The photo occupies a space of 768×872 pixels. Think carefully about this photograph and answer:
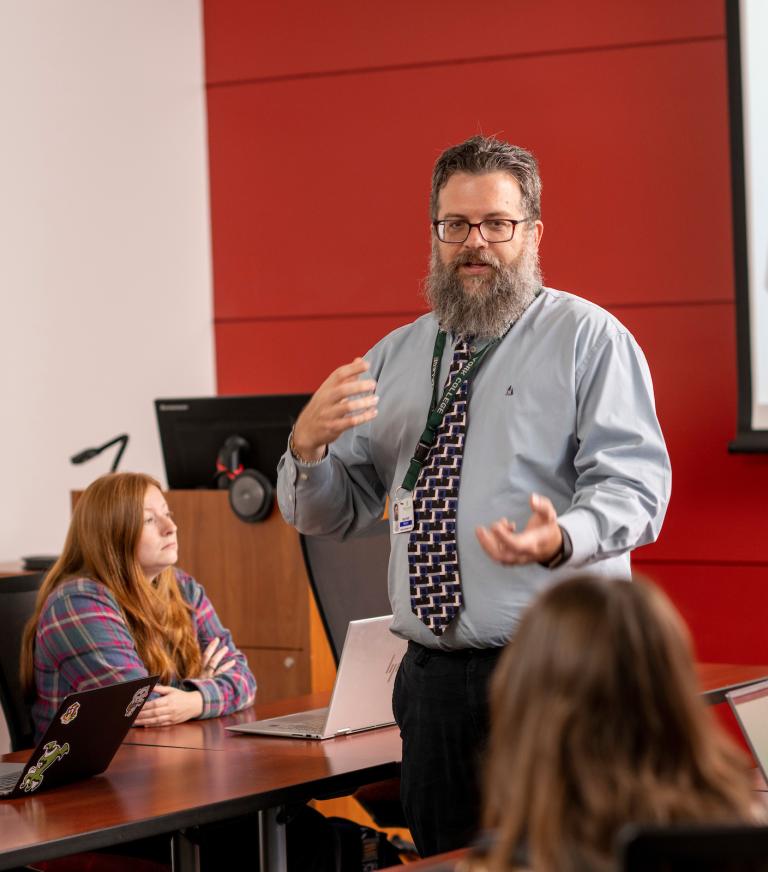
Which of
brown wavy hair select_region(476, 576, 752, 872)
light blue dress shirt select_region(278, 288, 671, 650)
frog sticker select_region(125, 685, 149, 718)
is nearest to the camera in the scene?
brown wavy hair select_region(476, 576, 752, 872)

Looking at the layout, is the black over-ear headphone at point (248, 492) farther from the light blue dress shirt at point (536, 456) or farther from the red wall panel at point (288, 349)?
the light blue dress shirt at point (536, 456)

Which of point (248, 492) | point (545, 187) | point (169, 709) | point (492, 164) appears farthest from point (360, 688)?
point (545, 187)

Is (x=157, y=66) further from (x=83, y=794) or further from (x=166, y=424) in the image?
(x=83, y=794)

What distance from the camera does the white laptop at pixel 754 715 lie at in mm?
1991

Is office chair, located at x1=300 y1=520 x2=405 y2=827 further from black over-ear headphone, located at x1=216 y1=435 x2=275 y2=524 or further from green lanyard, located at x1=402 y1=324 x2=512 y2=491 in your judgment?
green lanyard, located at x1=402 y1=324 x2=512 y2=491

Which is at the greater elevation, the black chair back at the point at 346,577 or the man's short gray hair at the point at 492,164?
the man's short gray hair at the point at 492,164

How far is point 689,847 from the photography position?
0.93 m

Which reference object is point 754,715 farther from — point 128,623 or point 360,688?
point 128,623

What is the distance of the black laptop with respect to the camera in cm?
208

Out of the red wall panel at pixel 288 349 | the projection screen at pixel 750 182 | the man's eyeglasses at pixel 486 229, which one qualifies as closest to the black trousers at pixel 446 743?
the man's eyeglasses at pixel 486 229

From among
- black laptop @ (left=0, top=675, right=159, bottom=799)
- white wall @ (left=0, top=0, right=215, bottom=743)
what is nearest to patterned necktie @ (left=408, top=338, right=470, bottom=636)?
black laptop @ (left=0, top=675, right=159, bottom=799)

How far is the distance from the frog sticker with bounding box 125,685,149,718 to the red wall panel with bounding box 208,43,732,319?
2710mm

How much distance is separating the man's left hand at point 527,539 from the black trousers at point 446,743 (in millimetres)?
359

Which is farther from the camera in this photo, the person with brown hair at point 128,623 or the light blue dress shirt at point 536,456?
the person with brown hair at point 128,623
